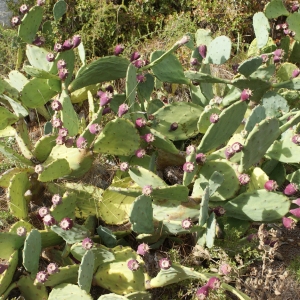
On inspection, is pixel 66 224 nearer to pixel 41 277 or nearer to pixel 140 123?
pixel 41 277

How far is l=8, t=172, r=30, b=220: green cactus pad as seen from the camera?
2.42 meters

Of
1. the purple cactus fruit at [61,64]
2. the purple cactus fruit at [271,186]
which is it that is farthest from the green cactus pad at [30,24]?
the purple cactus fruit at [271,186]

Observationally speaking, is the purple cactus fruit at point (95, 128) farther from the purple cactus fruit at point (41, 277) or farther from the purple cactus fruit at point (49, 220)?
the purple cactus fruit at point (41, 277)

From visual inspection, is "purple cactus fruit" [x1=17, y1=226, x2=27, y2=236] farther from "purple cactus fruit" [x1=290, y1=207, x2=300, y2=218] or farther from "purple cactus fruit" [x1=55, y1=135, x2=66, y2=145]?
"purple cactus fruit" [x1=290, y1=207, x2=300, y2=218]

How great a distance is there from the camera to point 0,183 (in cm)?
260

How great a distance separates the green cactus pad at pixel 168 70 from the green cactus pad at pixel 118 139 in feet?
2.03

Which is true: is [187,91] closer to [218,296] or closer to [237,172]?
[237,172]

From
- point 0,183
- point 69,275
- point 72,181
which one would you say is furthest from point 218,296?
point 0,183

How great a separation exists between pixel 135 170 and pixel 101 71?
2.63 feet

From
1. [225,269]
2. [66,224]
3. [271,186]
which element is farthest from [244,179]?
[66,224]

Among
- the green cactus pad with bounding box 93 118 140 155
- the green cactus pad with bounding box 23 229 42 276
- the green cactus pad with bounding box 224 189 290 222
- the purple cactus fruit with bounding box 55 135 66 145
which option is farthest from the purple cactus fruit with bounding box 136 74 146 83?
the green cactus pad with bounding box 23 229 42 276

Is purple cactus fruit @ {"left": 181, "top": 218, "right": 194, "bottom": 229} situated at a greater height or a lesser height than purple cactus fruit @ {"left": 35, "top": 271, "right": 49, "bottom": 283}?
greater

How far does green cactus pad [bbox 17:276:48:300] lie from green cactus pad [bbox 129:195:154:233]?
0.63 m

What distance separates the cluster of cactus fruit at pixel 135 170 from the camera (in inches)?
86.8
